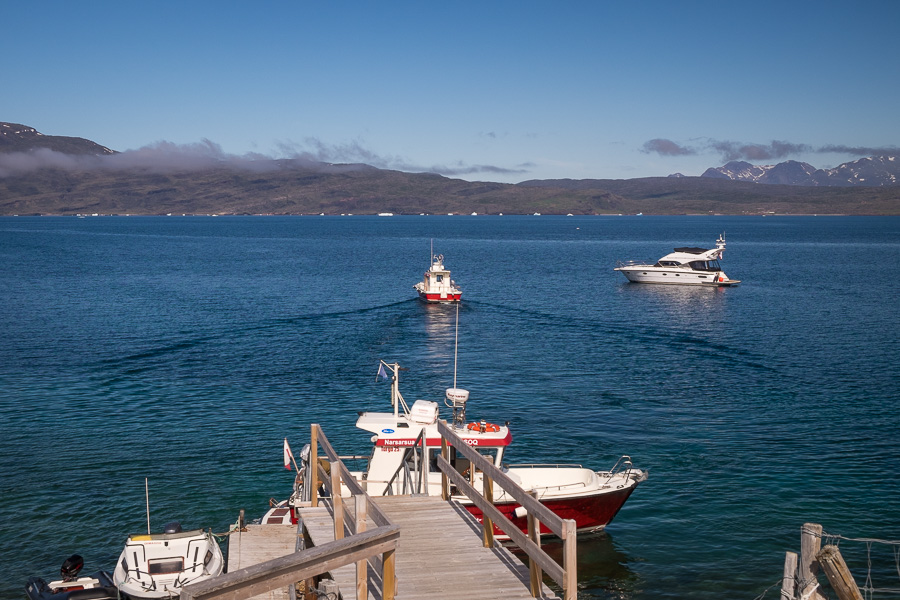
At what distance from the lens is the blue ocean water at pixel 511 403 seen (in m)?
24.5

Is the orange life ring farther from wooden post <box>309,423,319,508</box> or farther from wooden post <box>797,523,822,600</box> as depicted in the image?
wooden post <box>797,523,822,600</box>

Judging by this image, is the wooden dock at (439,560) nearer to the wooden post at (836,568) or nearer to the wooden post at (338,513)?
the wooden post at (338,513)

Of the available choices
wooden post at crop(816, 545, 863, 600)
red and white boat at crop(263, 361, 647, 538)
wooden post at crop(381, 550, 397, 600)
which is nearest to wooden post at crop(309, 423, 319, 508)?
red and white boat at crop(263, 361, 647, 538)

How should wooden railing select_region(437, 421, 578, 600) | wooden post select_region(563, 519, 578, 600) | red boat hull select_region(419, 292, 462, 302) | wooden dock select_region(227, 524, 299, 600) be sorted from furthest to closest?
red boat hull select_region(419, 292, 462, 302)
wooden dock select_region(227, 524, 299, 600)
wooden railing select_region(437, 421, 578, 600)
wooden post select_region(563, 519, 578, 600)

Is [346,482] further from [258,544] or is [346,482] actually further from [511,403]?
[511,403]

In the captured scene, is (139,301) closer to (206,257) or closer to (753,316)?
(753,316)

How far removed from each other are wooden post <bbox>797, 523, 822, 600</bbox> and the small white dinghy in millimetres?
12823

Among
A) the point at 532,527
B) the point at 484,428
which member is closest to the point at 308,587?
the point at 532,527

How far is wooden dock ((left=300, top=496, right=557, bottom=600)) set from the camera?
10641 millimetres

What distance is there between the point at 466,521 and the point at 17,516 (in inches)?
736

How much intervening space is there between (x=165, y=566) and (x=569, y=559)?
12.7m

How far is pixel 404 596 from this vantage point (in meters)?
10.5

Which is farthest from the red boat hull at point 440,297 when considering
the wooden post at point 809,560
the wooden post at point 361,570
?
the wooden post at point 361,570

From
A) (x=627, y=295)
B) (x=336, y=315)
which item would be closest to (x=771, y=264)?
(x=627, y=295)
